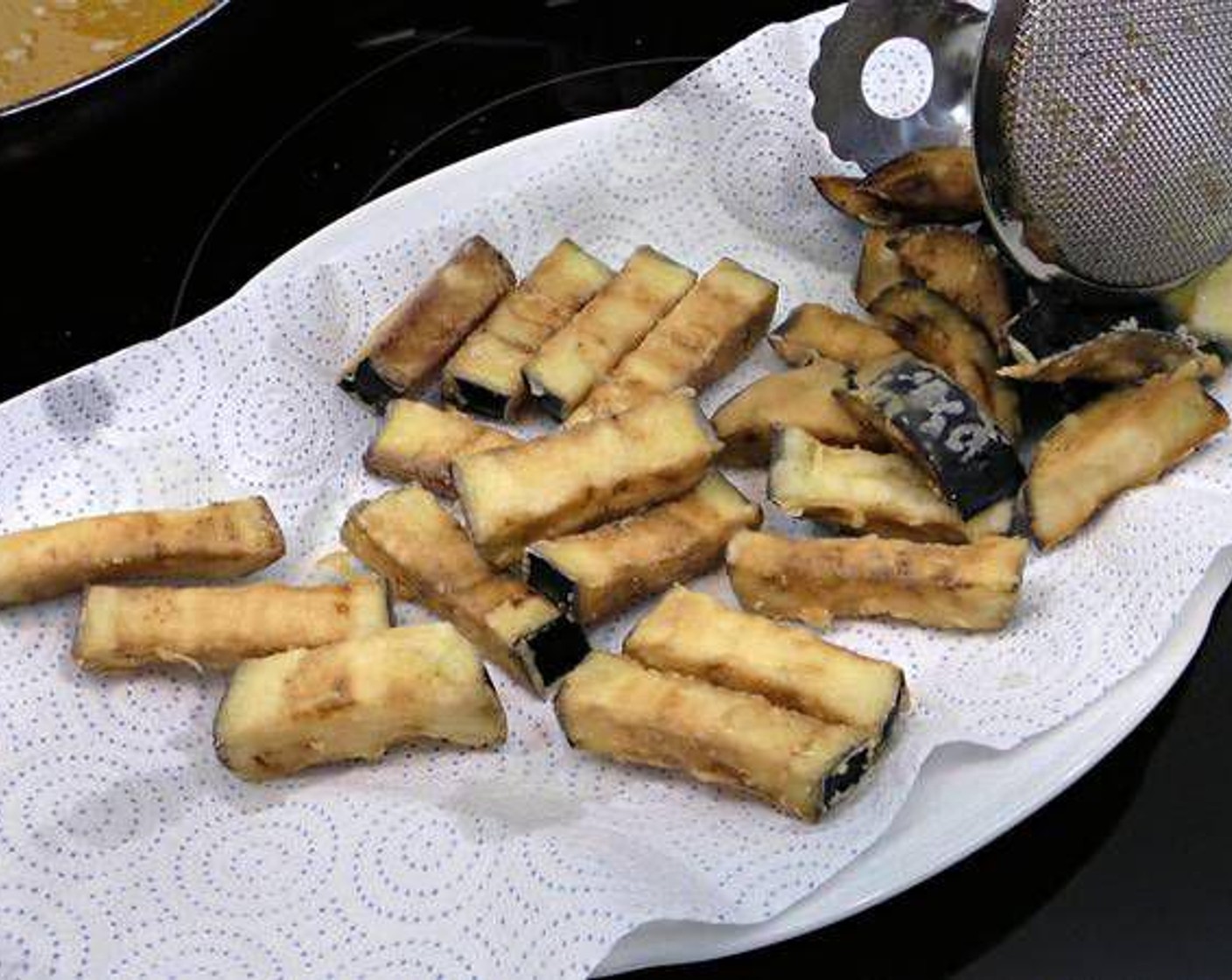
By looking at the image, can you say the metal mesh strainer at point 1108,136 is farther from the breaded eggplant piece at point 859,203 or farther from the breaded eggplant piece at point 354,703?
the breaded eggplant piece at point 354,703

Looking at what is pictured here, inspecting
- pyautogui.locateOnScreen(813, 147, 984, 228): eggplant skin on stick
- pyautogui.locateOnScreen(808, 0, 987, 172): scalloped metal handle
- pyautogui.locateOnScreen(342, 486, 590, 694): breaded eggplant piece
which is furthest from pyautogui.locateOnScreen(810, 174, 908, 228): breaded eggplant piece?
pyautogui.locateOnScreen(342, 486, 590, 694): breaded eggplant piece

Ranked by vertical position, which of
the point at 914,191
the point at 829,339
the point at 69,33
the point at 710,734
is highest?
the point at 69,33

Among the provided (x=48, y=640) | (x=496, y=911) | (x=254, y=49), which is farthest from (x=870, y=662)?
(x=254, y=49)

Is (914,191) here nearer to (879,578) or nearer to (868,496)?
(868,496)

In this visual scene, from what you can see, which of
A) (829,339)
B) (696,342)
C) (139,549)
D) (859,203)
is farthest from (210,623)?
(859,203)

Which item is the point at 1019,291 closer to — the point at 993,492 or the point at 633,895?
the point at 993,492

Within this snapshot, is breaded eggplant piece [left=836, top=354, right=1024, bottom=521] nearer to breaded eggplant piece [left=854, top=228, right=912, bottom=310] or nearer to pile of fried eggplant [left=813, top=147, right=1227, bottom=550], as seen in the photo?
pile of fried eggplant [left=813, top=147, right=1227, bottom=550]
